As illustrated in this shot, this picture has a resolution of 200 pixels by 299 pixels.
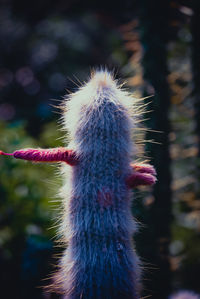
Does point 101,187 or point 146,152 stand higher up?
point 146,152

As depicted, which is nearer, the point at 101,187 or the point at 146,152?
the point at 101,187

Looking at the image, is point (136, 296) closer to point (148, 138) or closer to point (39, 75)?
point (148, 138)

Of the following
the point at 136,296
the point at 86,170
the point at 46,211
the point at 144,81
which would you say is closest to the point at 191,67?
the point at 144,81

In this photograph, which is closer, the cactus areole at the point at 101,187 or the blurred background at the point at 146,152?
the cactus areole at the point at 101,187

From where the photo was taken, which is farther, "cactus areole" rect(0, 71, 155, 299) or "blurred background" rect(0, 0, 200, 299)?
"blurred background" rect(0, 0, 200, 299)
